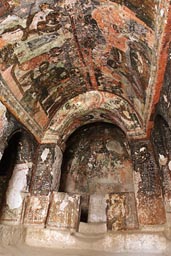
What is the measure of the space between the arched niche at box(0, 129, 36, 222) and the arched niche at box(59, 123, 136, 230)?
67.9 inches

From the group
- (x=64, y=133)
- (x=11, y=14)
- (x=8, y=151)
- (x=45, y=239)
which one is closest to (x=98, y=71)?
(x=64, y=133)

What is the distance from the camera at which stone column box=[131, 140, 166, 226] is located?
17.0ft

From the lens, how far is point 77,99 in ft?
23.0

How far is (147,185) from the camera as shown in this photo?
18.1 feet

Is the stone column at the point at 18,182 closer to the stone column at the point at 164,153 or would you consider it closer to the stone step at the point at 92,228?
the stone step at the point at 92,228

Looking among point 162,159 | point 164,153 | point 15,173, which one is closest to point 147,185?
point 162,159

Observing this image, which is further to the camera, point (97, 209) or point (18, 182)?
point (97, 209)

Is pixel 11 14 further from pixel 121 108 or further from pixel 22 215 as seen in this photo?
pixel 22 215

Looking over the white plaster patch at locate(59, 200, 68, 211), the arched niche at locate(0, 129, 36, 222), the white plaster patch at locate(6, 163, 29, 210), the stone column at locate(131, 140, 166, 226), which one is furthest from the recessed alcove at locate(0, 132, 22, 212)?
the stone column at locate(131, 140, 166, 226)

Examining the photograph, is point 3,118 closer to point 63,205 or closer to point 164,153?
point 63,205

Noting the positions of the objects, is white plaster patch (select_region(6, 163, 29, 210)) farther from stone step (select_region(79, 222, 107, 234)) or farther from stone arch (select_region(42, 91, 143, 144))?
stone step (select_region(79, 222, 107, 234))

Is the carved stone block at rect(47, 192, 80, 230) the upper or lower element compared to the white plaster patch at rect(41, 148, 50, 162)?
lower

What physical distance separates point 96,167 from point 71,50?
3807 millimetres

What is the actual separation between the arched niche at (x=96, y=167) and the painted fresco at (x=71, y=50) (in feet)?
6.19
